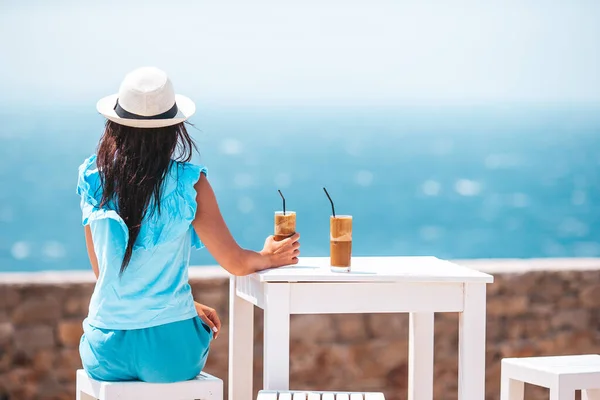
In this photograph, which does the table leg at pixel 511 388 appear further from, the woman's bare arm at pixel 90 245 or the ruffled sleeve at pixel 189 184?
the woman's bare arm at pixel 90 245

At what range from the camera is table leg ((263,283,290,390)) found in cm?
286

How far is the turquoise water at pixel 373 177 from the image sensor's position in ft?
121

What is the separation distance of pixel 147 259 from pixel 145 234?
0.06 m

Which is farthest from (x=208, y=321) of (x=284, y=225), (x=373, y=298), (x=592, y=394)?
(x=592, y=394)

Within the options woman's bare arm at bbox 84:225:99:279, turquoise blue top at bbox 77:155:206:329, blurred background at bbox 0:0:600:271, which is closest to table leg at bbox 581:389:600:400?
turquoise blue top at bbox 77:155:206:329

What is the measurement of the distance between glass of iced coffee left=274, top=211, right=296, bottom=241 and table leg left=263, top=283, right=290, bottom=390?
0.60 ft

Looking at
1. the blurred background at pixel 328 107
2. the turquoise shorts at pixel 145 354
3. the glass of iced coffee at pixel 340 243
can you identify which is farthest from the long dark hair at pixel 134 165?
the blurred background at pixel 328 107

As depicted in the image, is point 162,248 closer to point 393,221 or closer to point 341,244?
point 341,244

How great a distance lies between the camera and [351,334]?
429 centimetres

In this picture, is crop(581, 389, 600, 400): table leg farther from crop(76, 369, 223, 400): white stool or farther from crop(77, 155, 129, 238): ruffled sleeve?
crop(77, 155, 129, 238): ruffled sleeve

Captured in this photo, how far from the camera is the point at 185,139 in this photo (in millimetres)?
2854

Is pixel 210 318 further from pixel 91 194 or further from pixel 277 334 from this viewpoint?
pixel 91 194

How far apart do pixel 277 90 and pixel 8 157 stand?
10.2 meters

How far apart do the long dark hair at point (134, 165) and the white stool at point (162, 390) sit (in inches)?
11.5
